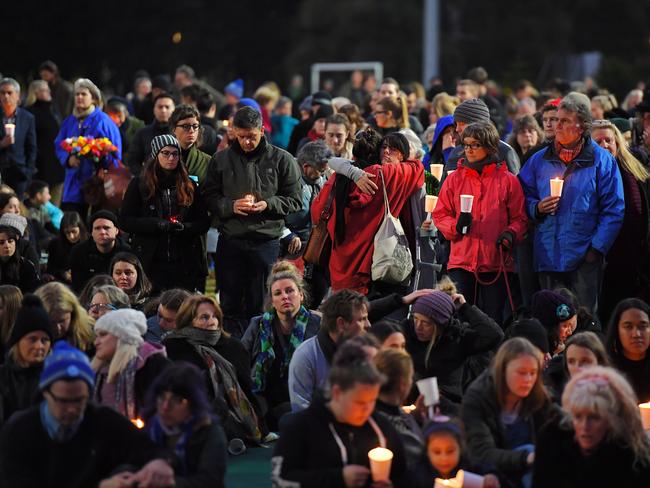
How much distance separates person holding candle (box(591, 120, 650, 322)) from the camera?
11977mm

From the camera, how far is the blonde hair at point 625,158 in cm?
1209

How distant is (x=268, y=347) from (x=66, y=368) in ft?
11.3

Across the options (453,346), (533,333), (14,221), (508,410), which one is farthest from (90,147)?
(508,410)

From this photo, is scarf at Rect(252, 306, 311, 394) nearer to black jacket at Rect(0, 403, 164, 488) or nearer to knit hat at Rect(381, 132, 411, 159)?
knit hat at Rect(381, 132, 411, 159)

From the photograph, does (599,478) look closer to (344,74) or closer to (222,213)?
(222,213)

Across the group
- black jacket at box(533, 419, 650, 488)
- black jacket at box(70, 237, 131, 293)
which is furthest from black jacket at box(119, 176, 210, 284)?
black jacket at box(533, 419, 650, 488)

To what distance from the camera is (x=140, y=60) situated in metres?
42.8

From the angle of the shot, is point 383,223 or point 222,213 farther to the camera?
point 222,213

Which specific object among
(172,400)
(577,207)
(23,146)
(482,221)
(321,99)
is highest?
(321,99)

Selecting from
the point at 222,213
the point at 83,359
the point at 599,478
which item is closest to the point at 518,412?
the point at 599,478

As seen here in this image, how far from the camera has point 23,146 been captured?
1761 centimetres

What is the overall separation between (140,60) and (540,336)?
34216 millimetres

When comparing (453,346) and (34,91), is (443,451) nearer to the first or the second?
(453,346)

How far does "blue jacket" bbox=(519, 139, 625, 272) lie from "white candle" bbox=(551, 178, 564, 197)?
0.23 metres
